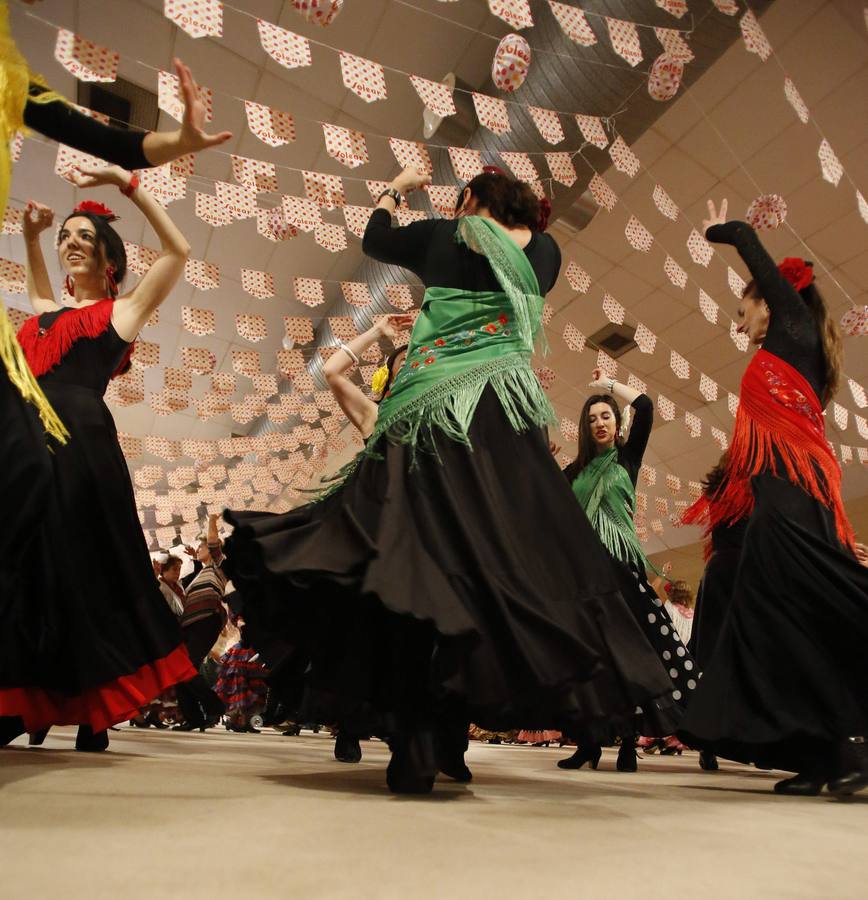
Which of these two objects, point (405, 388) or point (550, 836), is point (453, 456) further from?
point (550, 836)

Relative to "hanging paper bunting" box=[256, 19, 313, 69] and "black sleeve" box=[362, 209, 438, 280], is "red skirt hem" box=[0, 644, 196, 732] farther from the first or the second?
"hanging paper bunting" box=[256, 19, 313, 69]

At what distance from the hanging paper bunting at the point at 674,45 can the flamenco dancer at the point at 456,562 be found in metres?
2.41

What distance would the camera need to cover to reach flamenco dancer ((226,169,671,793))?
1302 millimetres

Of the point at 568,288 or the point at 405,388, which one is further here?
the point at 568,288

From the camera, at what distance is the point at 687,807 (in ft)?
4.66

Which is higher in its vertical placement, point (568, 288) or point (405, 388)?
point (568, 288)

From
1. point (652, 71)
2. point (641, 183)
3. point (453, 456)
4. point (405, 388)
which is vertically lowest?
point (453, 456)

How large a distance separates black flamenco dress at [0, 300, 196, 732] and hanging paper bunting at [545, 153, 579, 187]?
2.82 m

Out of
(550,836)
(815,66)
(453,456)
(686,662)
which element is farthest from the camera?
(815,66)

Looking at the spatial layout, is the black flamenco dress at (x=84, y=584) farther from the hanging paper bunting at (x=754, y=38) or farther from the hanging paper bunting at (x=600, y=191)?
the hanging paper bunting at (x=600, y=191)

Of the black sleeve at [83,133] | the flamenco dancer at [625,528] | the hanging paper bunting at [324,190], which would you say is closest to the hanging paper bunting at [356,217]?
the hanging paper bunting at [324,190]

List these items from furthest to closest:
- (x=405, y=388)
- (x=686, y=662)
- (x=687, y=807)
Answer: (x=686, y=662), (x=405, y=388), (x=687, y=807)

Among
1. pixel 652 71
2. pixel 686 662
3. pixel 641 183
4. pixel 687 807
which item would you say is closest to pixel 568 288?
pixel 641 183

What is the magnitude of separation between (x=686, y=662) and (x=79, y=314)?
2.20 meters
